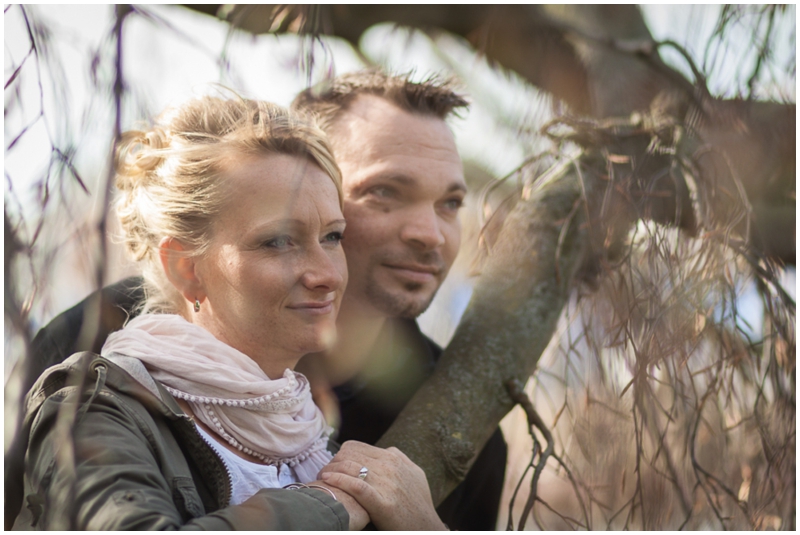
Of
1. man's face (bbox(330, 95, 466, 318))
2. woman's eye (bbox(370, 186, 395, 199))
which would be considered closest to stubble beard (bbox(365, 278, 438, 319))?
man's face (bbox(330, 95, 466, 318))

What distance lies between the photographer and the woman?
130 cm

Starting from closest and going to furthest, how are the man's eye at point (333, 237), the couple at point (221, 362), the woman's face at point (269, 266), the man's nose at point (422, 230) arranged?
the couple at point (221, 362) → the woman's face at point (269, 266) → the man's eye at point (333, 237) → the man's nose at point (422, 230)

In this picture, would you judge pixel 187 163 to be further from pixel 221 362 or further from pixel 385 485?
pixel 385 485

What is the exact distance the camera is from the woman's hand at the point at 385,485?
4.78 ft

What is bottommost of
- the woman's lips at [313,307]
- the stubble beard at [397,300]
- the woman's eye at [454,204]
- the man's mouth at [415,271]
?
the stubble beard at [397,300]

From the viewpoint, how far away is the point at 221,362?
4.99ft

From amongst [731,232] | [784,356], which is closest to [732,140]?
[731,232]

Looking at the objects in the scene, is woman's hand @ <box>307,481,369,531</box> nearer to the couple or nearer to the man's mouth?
the couple

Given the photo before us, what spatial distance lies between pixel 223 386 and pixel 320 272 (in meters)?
0.35

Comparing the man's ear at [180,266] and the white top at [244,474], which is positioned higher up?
the man's ear at [180,266]

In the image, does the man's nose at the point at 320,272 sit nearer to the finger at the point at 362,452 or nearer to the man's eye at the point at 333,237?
the man's eye at the point at 333,237

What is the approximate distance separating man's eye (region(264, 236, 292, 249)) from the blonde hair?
0.15 m

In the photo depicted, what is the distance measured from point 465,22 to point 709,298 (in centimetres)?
166

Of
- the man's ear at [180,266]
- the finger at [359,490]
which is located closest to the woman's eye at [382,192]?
the man's ear at [180,266]
